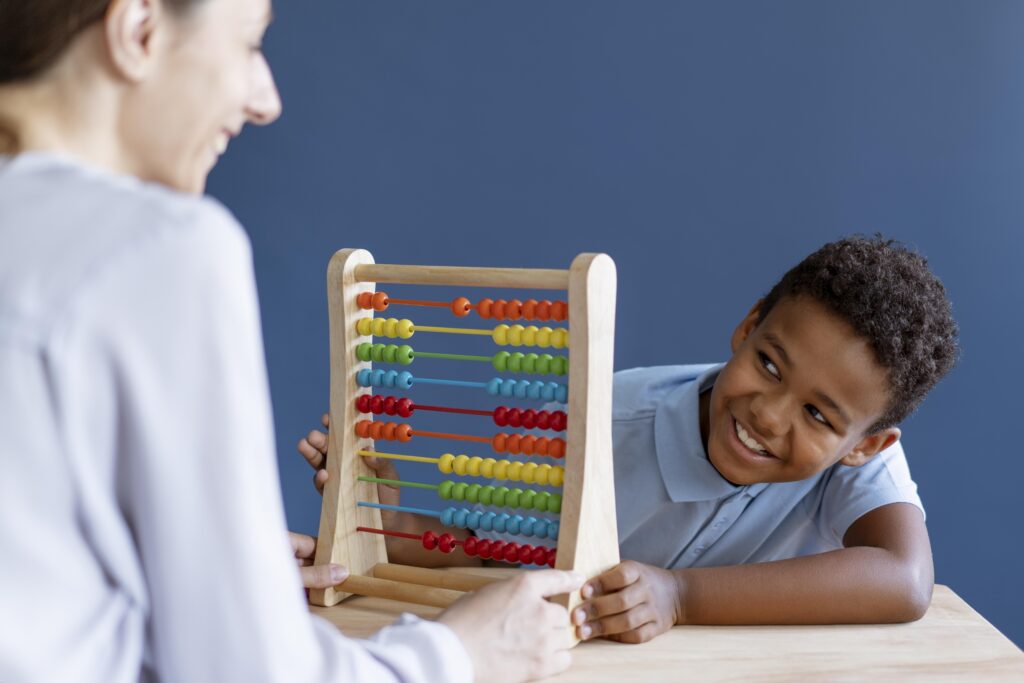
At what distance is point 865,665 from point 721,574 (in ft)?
0.67

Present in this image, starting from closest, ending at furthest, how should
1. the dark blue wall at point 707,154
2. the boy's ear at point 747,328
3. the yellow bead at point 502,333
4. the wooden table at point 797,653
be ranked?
the wooden table at point 797,653, the yellow bead at point 502,333, the boy's ear at point 747,328, the dark blue wall at point 707,154

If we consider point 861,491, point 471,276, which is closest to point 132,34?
point 471,276

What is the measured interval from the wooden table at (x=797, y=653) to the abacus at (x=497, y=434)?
7cm

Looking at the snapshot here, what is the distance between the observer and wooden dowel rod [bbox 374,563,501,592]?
1326 millimetres

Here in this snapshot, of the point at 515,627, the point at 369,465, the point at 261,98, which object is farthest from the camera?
the point at 369,465

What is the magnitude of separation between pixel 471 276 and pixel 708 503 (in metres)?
0.56

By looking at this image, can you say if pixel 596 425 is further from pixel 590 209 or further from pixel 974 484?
pixel 974 484

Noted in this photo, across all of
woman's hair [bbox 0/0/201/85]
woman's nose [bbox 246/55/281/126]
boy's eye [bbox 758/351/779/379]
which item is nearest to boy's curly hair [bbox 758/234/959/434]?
boy's eye [bbox 758/351/779/379]

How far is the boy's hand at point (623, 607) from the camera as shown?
1.21 meters

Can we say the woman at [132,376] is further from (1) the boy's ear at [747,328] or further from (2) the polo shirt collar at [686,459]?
(1) the boy's ear at [747,328]

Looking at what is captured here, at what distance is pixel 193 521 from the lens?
671mm

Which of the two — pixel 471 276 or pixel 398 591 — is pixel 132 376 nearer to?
pixel 471 276

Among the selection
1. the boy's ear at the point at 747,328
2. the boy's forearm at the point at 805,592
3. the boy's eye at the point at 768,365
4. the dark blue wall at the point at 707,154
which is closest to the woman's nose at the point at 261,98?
the boy's forearm at the point at 805,592

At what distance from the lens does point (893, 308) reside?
1.46 m
